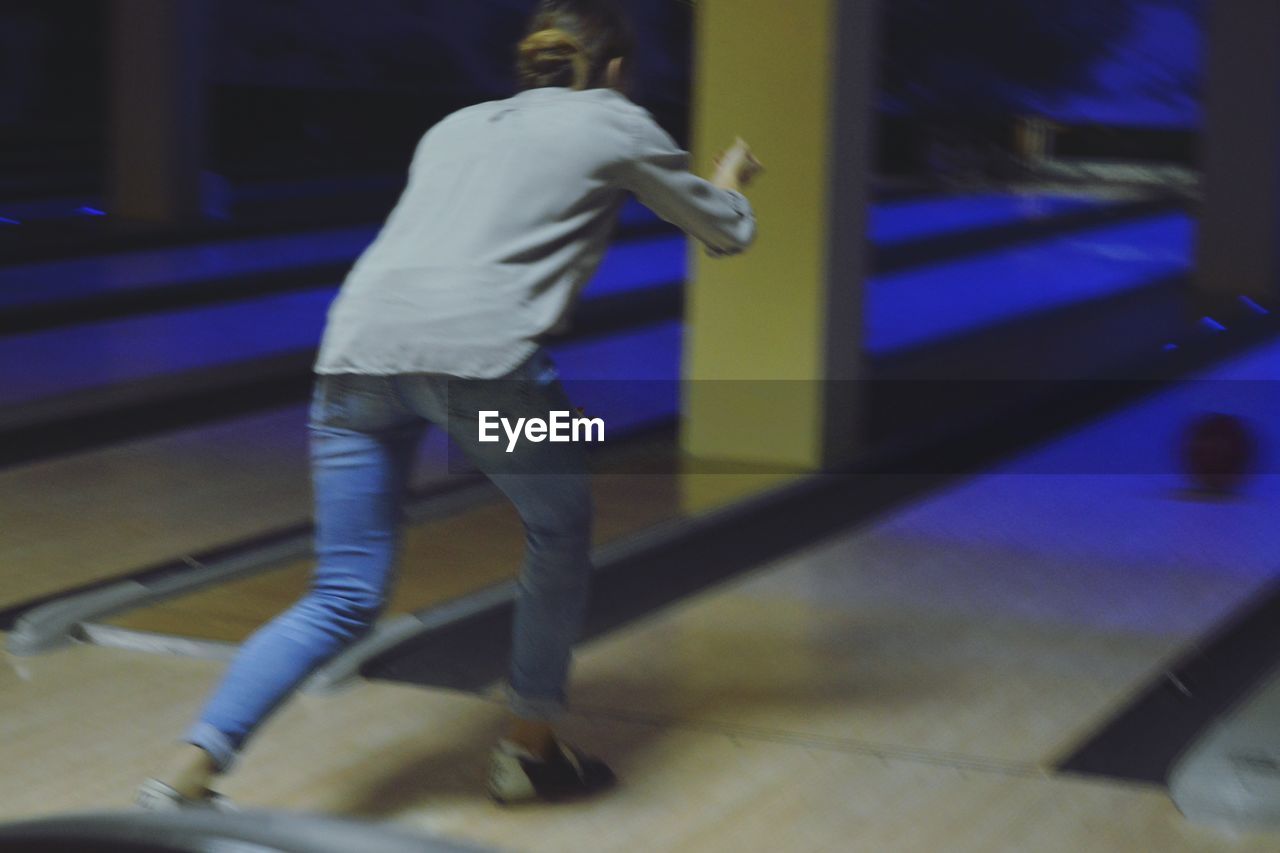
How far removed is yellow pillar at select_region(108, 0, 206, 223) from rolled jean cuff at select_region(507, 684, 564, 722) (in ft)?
28.7

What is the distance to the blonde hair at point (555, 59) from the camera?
221 centimetres

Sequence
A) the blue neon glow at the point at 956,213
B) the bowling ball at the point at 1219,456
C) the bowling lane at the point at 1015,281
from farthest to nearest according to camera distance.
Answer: the blue neon glow at the point at 956,213, the bowling lane at the point at 1015,281, the bowling ball at the point at 1219,456

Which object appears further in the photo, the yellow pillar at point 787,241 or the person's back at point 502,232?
the yellow pillar at point 787,241

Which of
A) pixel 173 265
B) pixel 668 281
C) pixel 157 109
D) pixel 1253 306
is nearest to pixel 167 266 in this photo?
pixel 173 265

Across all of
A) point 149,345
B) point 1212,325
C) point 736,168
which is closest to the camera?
point 736,168

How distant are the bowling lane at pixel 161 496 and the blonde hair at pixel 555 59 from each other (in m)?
1.80

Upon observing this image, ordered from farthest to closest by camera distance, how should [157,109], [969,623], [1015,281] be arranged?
[157,109], [1015,281], [969,623]

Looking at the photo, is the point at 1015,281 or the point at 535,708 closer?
the point at 535,708

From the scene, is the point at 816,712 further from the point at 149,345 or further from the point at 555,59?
the point at 149,345

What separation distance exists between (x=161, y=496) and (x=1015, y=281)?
21.9ft

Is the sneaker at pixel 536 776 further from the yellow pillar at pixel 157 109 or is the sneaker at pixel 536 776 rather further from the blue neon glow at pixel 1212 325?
the yellow pillar at pixel 157 109

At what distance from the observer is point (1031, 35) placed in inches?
632

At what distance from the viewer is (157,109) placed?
1041 centimetres

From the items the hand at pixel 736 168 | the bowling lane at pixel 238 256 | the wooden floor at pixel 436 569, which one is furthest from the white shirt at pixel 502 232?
the bowling lane at pixel 238 256
